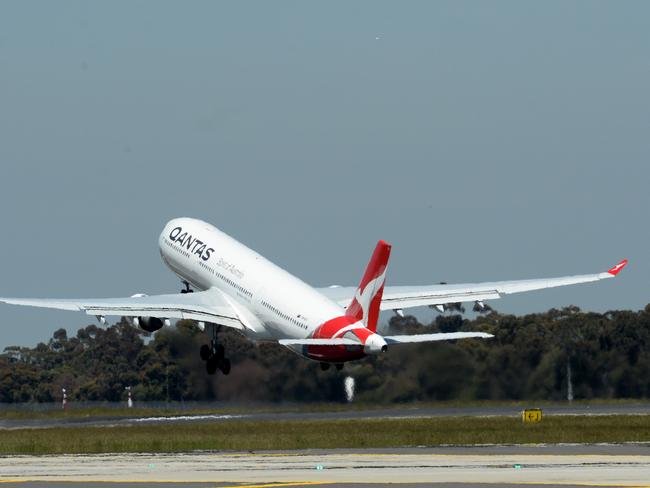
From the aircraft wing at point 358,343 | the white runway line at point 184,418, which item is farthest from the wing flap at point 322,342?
the white runway line at point 184,418

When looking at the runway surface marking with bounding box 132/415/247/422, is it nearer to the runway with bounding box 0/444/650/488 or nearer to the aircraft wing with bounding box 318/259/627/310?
the aircraft wing with bounding box 318/259/627/310

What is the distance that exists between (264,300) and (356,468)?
41.8 metres

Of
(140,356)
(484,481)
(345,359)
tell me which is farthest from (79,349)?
(484,481)

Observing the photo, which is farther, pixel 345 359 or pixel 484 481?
pixel 345 359

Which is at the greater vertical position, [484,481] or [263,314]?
[263,314]

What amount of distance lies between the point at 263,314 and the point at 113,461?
115 ft

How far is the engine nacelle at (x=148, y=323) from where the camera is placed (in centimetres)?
10394

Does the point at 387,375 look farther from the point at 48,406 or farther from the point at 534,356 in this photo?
the point at 48,406

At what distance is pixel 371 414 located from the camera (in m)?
98.1

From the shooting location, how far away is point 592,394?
102m

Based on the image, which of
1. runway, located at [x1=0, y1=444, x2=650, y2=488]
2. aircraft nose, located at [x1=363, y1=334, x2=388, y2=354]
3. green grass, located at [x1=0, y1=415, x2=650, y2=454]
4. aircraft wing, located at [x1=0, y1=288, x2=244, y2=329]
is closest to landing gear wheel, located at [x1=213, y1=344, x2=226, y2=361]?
aircraft wing, located at [x1=0, y1=288, x2=244, y2=329]

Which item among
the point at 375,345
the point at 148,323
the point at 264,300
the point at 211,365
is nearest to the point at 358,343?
the point at 375,345

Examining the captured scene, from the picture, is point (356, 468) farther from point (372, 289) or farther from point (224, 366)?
point (224, 366)

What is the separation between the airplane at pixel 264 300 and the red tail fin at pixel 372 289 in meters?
0.05
